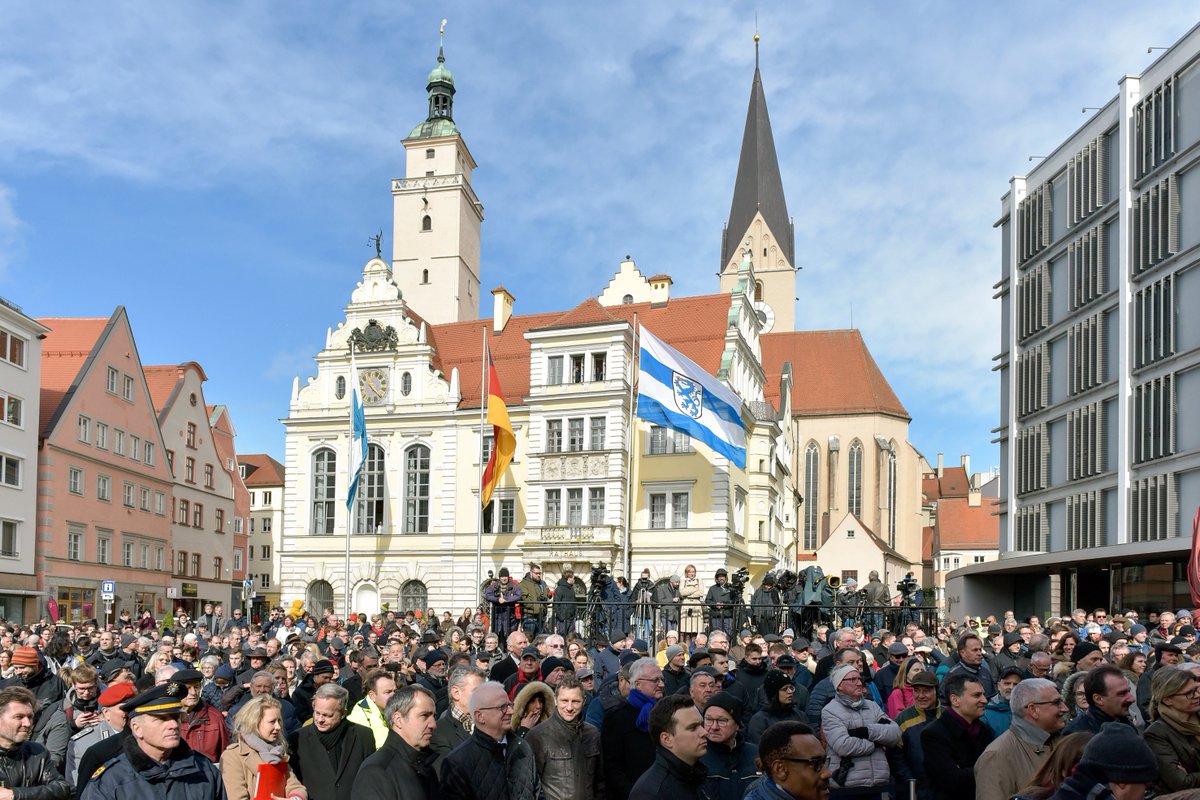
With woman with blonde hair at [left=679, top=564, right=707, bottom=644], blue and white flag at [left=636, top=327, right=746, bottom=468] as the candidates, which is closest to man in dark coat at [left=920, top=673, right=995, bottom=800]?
woman with blonde hair at [left=679, top=564, right=707, bottom=644]

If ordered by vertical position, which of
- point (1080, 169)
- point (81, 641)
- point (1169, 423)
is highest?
point (1080, 169)

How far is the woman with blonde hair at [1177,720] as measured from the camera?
6043 mm

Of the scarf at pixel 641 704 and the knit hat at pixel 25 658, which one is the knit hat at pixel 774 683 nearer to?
the scarf at pixel 641 704

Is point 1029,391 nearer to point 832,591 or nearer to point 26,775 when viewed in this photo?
point 832,591

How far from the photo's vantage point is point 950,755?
7625mm

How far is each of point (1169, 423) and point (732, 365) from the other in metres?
16.9

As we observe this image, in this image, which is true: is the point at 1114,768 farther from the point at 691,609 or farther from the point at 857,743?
the point at 691,609

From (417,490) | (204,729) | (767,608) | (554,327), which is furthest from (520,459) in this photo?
(204,729)

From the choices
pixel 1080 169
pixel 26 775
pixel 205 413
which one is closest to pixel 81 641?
pixel 26 775

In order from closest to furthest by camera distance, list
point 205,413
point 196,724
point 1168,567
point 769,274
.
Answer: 1. point 196,724
2. point 1168,567
3. point 205,413
4. point 769,274

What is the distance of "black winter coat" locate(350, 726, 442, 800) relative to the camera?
5.77m

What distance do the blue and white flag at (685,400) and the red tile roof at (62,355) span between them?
28.4 metres

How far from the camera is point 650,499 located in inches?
1892

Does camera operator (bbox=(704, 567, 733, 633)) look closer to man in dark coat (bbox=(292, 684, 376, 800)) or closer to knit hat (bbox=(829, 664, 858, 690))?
knit hat (bbox=(829, 664, 858, 690))
